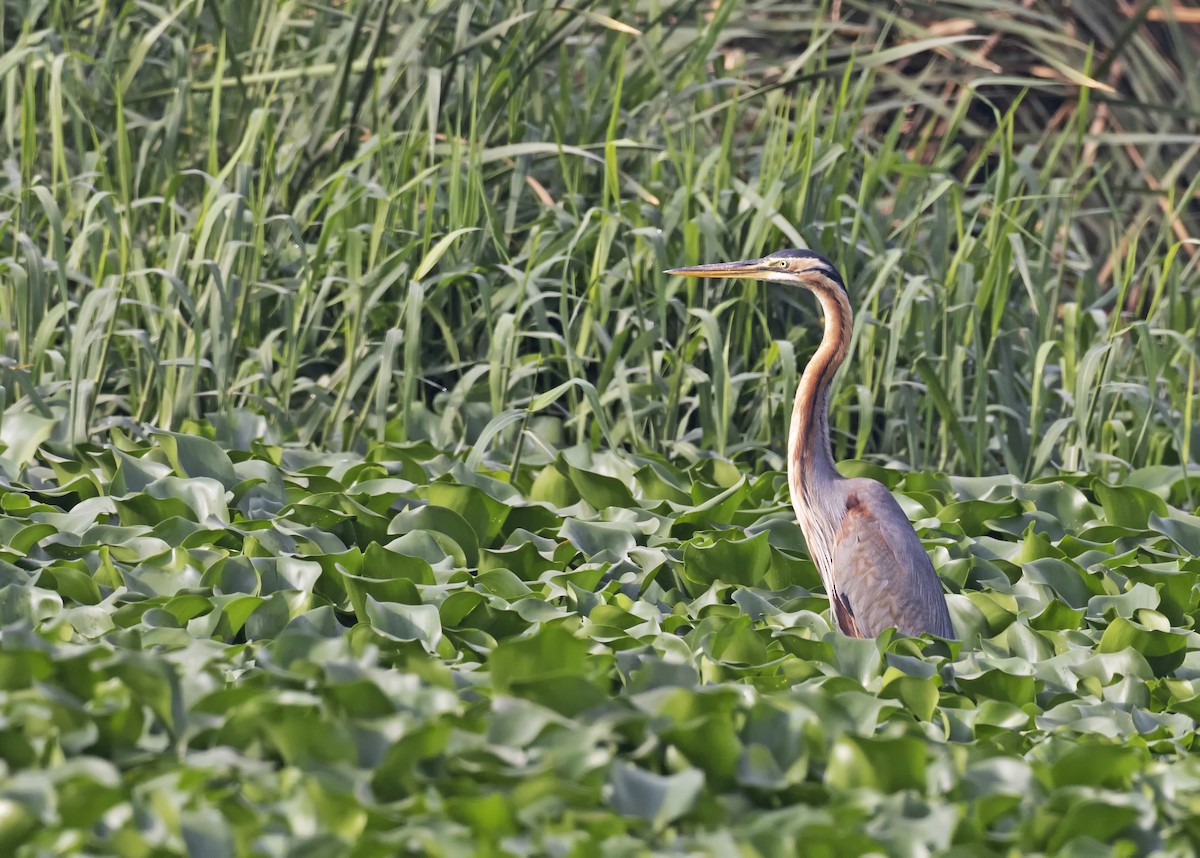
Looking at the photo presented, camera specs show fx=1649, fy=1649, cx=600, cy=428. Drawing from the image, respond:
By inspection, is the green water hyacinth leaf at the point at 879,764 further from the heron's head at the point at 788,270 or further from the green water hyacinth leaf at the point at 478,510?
the heron's head at the point at 788,270

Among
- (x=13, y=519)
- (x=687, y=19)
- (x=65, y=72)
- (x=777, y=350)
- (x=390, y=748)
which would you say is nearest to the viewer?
(x=390, y=748)

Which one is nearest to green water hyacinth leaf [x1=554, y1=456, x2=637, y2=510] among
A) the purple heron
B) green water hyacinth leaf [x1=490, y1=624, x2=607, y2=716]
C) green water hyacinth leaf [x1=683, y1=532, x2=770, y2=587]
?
green water hyacinth leaf [x1=683, y1=532, x2=770, y2=587]

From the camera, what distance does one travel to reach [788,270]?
414cm

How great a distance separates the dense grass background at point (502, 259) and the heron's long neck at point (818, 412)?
618mm

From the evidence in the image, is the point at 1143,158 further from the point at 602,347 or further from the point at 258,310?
the point at 258,310

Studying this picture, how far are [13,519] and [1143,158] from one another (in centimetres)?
568

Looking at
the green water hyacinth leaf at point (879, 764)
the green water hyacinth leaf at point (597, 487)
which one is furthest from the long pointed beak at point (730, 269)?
the green water hyacinth leaf at point (879, 764)

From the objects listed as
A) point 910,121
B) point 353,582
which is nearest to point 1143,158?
point 910,121

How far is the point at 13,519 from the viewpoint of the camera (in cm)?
378

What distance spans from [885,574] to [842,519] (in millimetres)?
223

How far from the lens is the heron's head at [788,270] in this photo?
4.07m

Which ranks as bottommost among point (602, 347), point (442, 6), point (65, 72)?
point (602, 347)

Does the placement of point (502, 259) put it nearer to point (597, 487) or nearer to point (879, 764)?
point (597, 487)

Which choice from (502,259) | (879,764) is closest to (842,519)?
(879,764)
